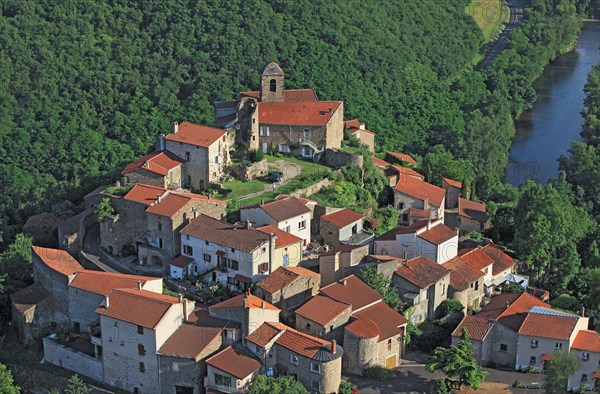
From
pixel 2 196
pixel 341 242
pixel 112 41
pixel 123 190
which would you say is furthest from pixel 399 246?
pixel 112 41

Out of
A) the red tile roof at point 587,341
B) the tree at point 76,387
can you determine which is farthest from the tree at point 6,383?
the red tile roof at point 587,341

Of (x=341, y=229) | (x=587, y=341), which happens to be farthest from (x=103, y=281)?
(x=587, y=341)

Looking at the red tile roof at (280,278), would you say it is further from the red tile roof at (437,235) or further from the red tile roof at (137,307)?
the red tile roof at (437,235)

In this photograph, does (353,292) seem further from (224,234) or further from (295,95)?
(295,95)

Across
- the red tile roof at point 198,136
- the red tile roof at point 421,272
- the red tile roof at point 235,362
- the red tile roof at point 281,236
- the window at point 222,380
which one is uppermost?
the red tile roof at point 198,136

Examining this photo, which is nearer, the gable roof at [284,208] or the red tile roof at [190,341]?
the red tile roof at [190,341]

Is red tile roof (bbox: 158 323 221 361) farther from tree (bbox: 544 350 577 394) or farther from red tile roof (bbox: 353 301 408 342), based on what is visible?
tree (bbox: 544 350 577 394)

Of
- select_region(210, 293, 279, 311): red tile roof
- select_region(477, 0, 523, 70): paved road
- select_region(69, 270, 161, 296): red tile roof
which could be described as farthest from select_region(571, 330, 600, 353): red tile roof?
select_region(477, 0, 523, 70): paved road
